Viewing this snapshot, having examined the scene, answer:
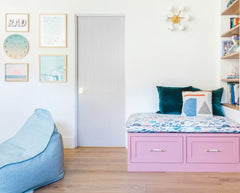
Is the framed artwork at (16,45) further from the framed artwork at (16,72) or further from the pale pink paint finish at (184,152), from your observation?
the pale pink paint finish at (184,152)

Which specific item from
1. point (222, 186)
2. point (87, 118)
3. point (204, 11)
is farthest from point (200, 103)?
point (87, 118)

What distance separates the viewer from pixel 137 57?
2.92 meters

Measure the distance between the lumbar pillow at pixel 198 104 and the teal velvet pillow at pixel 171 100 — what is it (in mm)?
103

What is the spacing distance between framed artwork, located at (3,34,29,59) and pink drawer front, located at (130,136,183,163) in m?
2.11

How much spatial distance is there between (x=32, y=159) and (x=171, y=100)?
1.80m

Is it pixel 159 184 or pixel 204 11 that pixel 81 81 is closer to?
pixel 159 184

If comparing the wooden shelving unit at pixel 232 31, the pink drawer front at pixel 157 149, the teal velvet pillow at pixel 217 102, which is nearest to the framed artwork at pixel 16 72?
the pink drawer front at pixel 157 149

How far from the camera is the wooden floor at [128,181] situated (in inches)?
68.9

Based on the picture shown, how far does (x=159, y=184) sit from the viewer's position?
184 cm

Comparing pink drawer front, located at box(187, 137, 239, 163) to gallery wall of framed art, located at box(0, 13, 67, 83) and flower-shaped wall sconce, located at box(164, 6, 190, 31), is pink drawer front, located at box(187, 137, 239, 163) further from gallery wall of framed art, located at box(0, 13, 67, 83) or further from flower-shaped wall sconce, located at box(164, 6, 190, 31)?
gallery wall of framed art, located at box(0, 13, 67, 83)

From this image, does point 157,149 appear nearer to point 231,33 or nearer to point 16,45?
point 231,33

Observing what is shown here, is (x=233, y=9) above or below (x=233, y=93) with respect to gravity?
above

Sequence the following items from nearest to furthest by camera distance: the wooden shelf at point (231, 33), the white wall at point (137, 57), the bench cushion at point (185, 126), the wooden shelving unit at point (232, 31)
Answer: the bench cushion at point (185, 126) → the wooden shelving unit at point (232, 31) → the wooden shelf at point (231, 33) → the white wall at point (137, 57)

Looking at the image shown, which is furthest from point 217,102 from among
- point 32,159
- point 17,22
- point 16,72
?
point 17,22
